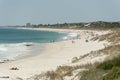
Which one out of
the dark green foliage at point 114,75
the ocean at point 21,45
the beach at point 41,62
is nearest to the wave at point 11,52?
the ocean at point 21,45

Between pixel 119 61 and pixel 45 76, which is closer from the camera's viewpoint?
pixel 119 61

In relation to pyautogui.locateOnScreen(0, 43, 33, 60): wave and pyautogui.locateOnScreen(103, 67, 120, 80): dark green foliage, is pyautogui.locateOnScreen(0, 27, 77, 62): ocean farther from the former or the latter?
pyautogui.locateOnScreen(103, 67, 120, 80): dark green foliage

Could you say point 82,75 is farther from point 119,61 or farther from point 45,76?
point 45,76

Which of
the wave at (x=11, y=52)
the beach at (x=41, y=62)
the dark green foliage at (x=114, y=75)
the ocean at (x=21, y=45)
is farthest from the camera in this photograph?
the ocean at (x=21, y=45)

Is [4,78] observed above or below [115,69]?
below

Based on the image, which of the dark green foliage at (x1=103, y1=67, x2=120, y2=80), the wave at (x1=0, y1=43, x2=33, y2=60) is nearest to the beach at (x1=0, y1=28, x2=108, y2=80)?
the wave at (x1=0, y1=43, x2=33, y2=60)

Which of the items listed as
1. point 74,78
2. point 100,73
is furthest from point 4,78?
point 100,73

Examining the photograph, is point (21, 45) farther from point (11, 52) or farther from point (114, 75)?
point (114, 75)

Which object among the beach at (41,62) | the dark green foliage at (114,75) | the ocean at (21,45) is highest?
the dark green foliage at (114,75)

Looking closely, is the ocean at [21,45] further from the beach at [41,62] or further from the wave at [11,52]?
the beach at [41,62]

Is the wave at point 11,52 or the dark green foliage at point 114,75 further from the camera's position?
the wave at point 11,52

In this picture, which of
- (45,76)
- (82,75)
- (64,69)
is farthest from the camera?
(64,69)
